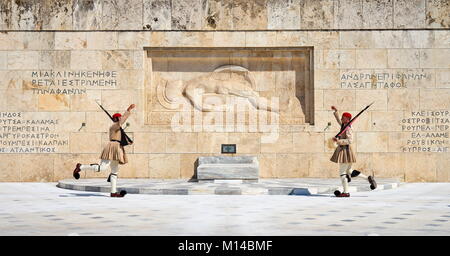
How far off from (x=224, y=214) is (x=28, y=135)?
995 centimetres

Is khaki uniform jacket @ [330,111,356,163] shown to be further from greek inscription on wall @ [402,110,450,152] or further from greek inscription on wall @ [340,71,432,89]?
greek inscription on wall @ [402,110,450,152]

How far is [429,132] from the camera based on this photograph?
1756cm

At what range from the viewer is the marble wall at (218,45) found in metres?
17.6

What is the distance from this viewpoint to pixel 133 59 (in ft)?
58.5

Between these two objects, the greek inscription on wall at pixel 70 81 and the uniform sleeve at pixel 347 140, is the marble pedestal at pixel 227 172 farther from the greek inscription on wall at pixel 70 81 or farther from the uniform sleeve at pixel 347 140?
the greek inscription on wall at pixel 70 81

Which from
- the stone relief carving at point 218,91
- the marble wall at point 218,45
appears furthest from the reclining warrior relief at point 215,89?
the marble wall at point 218,45

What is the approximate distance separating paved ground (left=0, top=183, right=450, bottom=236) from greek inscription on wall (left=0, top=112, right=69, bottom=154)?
3933mm

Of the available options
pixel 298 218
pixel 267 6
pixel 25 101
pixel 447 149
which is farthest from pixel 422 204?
pixel 25 101

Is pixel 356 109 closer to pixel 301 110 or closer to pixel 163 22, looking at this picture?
pixel 301 110

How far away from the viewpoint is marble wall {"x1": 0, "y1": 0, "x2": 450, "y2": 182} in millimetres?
17609

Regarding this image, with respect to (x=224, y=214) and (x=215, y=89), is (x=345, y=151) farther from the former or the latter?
(x=215, y=89)

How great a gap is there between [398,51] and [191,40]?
5802mm

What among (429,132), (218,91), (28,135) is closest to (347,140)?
(429,132)

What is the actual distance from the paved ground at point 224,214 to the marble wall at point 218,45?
12.8 ft
